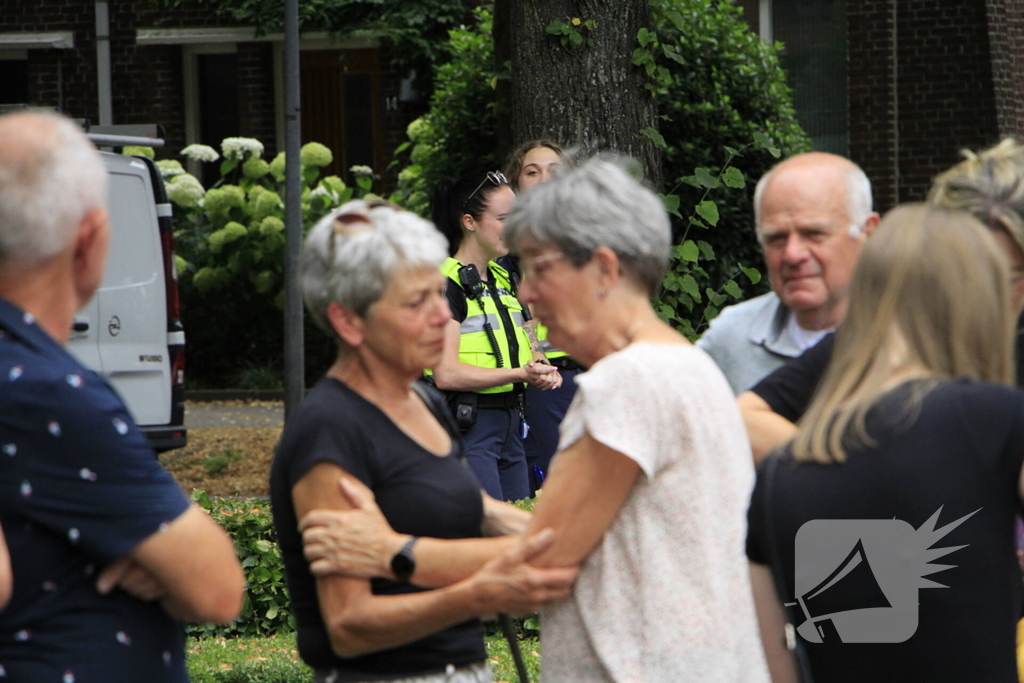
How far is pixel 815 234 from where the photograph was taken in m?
3.01

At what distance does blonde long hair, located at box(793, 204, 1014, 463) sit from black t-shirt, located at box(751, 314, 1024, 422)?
397mm

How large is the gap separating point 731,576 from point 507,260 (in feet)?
11.1

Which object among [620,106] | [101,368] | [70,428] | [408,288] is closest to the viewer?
[70,428]

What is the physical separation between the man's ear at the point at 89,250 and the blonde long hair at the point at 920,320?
1.24 meters

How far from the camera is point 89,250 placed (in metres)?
2.11

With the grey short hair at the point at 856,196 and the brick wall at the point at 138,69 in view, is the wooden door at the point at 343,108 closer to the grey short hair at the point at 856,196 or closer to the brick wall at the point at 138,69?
the brick wall at the point at 138,69

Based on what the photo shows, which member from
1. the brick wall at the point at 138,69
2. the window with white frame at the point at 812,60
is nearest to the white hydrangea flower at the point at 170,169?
the brick wall at the point at 138,69

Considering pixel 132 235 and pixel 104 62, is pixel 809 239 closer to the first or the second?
pixel 132 235

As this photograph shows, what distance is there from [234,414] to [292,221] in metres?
4.92

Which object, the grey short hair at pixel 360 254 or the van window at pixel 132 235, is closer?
the grey short hair at pixel 360 254

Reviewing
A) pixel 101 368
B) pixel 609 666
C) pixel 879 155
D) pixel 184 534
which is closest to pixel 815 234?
pixel 609 666

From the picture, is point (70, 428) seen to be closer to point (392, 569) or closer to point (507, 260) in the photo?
point (392, 569)

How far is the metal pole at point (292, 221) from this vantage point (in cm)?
1007

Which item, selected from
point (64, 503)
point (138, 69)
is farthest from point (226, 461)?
point (64, 503)
